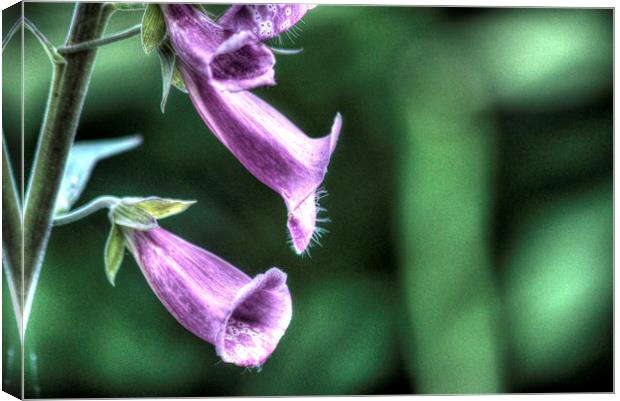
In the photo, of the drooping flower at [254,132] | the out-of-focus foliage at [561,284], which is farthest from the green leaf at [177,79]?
the out-of-focus foliage at [561,284]

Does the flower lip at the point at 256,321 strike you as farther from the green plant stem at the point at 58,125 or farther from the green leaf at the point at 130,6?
the green leaf at the point at 130,6

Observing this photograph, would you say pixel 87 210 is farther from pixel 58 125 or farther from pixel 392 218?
pixel 392 218

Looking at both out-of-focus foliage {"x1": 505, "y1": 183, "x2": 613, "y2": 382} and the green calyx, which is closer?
the green calyx

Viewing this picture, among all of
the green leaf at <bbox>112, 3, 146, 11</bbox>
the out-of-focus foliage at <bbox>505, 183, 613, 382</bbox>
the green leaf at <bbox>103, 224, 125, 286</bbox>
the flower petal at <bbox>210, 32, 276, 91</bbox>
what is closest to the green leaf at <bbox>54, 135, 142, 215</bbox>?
the green leaf at <bbox>103, 224, 125, 286</bbox>

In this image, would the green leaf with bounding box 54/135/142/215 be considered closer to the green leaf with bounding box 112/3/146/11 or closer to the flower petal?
the green leaf with bounding box 112/3/146/11

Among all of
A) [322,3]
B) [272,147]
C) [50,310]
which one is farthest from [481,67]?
[50,310]

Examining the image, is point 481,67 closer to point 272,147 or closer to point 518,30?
point 518,30
